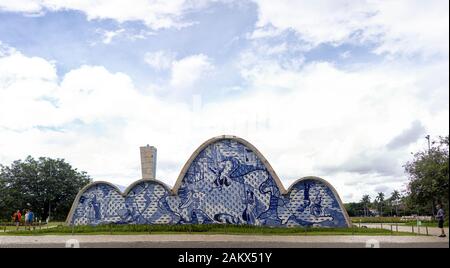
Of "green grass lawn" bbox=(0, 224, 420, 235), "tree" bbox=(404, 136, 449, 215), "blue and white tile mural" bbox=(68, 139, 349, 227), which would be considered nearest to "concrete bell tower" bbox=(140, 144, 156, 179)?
"blue and white tile mural" bbox=(68, 139, 349, 227)

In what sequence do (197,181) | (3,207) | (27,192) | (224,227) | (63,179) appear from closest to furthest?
(224,227) → (197,181) → (3,207) → (27,192) → (63,179)

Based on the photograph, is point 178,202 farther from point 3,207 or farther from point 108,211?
point 3,207

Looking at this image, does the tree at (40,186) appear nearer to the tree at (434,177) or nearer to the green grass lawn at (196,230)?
the green grass lawn at (196,230)

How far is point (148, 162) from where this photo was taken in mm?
25906

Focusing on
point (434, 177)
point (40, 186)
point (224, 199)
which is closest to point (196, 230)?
point (224, 199)

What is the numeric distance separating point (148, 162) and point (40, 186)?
20633 mm

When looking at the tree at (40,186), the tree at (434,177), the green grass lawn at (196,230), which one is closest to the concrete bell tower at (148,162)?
the green grass lawn at (196,230)

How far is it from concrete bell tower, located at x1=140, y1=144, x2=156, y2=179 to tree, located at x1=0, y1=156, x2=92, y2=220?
1906 centimetres

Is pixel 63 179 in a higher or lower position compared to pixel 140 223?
higher

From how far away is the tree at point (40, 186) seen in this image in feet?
129

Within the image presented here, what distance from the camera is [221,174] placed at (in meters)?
24.1
